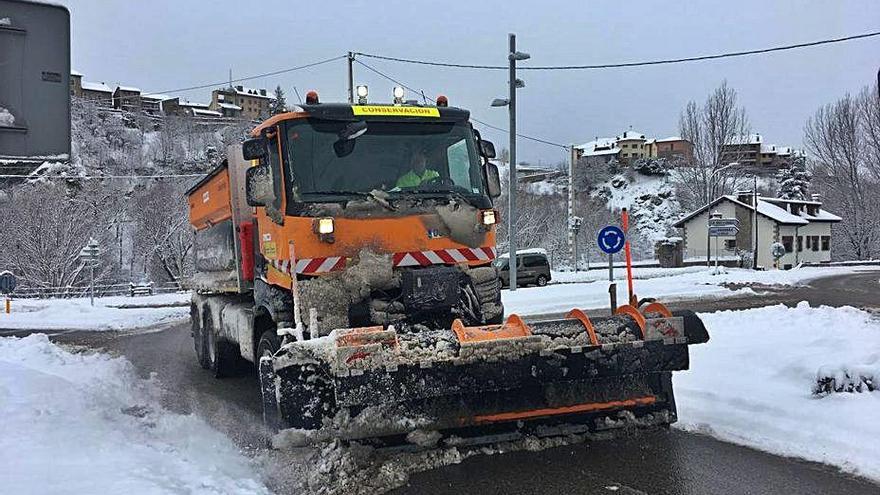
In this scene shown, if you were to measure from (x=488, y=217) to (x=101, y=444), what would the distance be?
3.80 meters

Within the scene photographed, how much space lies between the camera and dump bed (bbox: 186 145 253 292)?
7.82 m

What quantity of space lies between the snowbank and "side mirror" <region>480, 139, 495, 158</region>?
10.2 feet

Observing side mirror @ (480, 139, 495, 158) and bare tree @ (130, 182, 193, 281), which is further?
bare tree @ (130, 182, 193, 281)

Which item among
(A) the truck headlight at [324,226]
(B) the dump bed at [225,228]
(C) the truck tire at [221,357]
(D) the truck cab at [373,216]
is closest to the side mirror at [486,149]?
(D) the truck cab at [373,216]

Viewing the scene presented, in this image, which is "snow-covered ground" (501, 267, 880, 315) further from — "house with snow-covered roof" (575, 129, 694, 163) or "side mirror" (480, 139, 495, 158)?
"house with snow-covered roof" (575, 129, 694, 163)

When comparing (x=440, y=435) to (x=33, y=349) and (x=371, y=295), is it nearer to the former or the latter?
(x=371, y=295)

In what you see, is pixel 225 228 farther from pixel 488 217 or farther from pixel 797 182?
pixel 797 182

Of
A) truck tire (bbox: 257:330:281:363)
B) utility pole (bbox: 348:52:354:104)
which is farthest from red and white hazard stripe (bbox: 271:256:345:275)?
utility pole (bbox: 348:52:354:104)

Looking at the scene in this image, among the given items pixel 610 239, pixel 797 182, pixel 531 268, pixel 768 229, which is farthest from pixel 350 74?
pixel 797 182

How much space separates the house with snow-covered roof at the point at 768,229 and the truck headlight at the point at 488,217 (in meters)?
51.3

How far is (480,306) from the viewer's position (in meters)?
6.42

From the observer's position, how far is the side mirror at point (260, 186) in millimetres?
6191

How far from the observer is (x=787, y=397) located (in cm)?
652

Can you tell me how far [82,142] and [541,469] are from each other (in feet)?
246
